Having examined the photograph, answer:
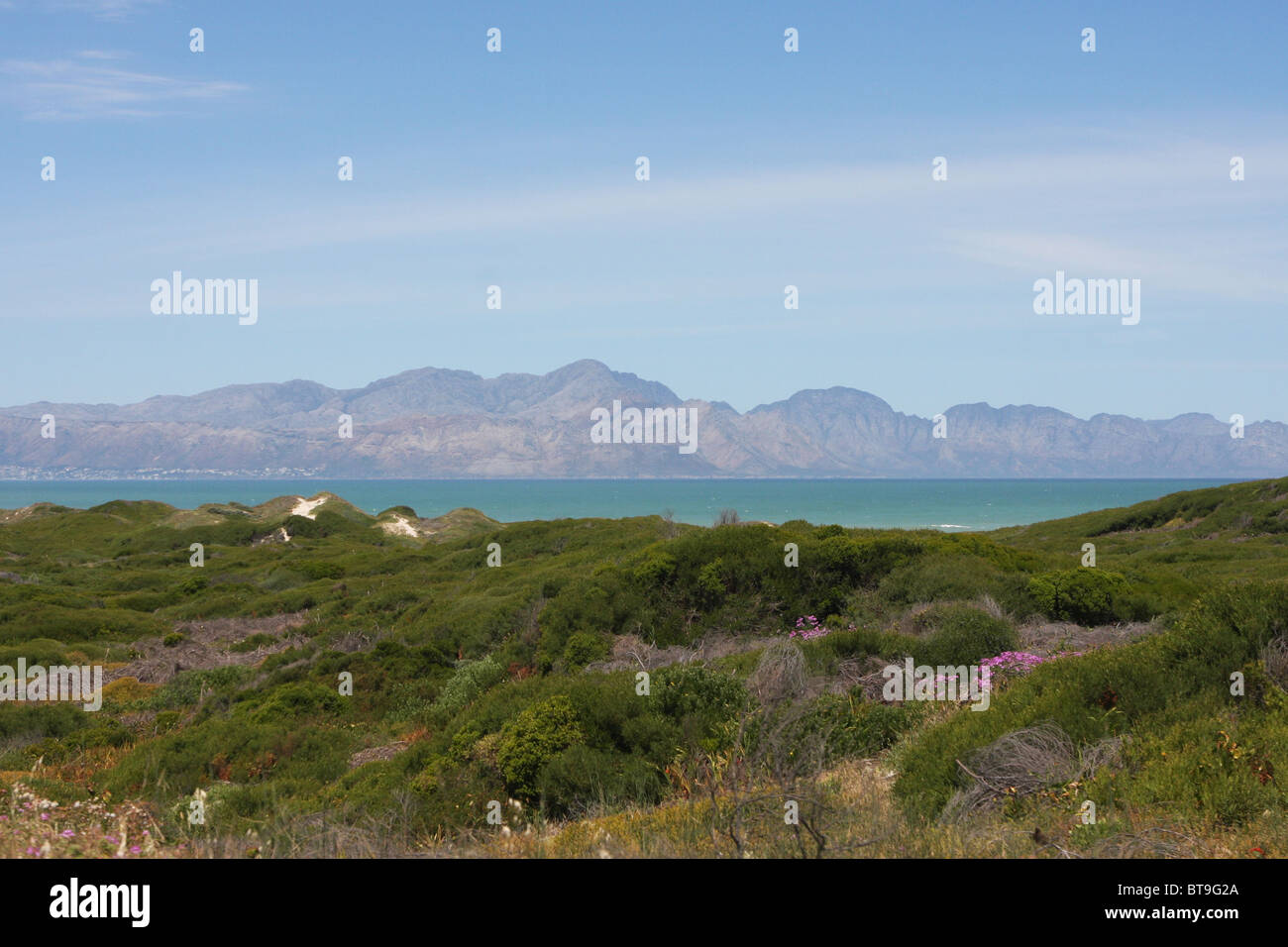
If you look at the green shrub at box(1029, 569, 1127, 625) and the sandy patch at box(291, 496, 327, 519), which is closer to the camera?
the green shrub at box(1029, 569, 1127, 625)

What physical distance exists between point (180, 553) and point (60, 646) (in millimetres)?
32676

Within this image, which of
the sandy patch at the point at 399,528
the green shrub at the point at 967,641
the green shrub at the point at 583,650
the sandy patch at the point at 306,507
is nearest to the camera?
the green shrub at the point at 967,641

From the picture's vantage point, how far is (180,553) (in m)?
59.1

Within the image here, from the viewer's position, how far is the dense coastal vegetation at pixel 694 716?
731 cm

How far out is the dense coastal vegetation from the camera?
7.31m

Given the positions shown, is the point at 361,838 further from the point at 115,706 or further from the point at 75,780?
the point at 115,706

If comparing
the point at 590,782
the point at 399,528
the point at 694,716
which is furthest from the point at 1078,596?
the point at 399,528

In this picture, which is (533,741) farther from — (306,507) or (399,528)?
(306,507)

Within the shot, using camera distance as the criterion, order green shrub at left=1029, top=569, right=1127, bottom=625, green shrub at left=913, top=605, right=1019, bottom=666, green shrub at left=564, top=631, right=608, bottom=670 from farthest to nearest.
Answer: green shrub at left=1029, top=569, right=1127, bottom=625, green shrub at left=564, top=631, right=608, bottom=670, green shrub at left=913, top=605, right=1019, bottom=666

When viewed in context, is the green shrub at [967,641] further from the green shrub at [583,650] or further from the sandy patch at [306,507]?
the sandy patch at [306,507]

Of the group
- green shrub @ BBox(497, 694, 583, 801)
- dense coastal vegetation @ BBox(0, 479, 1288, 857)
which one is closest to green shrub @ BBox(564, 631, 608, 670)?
dense coastal vegetation @ BBox(0, 479, 1288, 857)

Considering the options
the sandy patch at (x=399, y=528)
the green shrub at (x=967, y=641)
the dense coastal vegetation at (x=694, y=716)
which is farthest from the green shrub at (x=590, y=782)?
the sandy patch at (x=399, y=528)

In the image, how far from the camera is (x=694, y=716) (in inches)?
472

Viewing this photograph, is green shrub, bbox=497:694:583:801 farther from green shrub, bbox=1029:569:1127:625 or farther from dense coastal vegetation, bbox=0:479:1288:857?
green shrub, bbox=1029:569:1127:625
